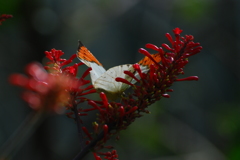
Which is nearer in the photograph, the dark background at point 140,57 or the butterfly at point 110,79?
the butterfly at point 110,79

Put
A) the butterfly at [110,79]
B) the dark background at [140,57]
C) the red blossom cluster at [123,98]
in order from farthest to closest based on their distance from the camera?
the dark background at [140,57] < the butterfly at [110,79] < the red blossom cluster at [123,98]

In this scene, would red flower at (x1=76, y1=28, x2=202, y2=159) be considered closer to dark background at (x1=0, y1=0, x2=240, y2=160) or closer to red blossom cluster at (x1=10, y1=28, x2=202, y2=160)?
red blossom cluster at (x1=10, y1=28, x2=202, y2=160)

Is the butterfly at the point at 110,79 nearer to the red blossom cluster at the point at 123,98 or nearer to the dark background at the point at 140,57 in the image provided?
the red blossom cluster at the point at 123,98

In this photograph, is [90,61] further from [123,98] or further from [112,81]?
[123,98]

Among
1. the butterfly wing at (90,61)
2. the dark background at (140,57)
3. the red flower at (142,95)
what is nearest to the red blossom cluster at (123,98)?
the red flower at (142,95)

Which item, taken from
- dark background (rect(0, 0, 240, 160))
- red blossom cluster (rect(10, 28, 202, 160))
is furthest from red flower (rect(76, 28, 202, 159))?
dark background (rect(0, 0, 240, 160))

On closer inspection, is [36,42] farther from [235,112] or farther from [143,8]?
[235,112]

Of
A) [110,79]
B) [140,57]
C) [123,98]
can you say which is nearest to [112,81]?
[110,79]
